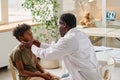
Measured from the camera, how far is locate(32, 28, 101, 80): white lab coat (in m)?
2.04

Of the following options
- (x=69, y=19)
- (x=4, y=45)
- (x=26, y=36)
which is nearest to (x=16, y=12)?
(x=4, y=45)

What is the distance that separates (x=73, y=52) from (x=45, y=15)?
285 cm

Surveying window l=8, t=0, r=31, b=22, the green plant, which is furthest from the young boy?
window l=8, t=0, r=31, b=22

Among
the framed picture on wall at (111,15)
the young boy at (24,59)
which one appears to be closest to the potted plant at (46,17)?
the framed picture on wall at (111,15)

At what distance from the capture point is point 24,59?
2.52 m

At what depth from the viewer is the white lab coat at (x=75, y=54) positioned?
6.70 ft

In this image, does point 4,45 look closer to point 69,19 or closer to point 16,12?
point 16,12

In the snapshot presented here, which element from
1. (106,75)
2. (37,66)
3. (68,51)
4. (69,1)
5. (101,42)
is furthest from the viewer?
(69,1)

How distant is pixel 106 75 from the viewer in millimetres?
2363

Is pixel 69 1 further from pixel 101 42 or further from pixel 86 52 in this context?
pixel 86 52

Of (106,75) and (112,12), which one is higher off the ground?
(112,12)

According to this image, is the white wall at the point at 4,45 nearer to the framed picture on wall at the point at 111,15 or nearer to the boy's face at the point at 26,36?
the framed picture on wall at the point at 111,15

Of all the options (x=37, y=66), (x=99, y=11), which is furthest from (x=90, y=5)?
(x=37, y=66)

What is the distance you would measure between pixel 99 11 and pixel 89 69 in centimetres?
317
